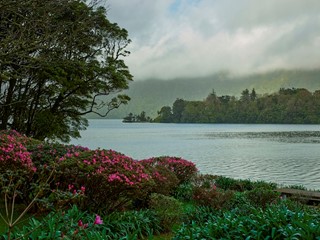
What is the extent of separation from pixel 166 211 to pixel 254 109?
140059mm

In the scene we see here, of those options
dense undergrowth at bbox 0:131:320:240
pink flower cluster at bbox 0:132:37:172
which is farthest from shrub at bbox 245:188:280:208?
pink flower cluster at bbox 0:132:37:172

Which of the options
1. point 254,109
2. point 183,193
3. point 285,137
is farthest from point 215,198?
point 254,109

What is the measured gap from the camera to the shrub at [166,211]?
26.4 feet

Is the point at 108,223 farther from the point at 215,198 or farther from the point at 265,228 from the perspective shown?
the point at 215,198

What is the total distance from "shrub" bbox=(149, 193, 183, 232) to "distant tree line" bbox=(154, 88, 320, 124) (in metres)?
126

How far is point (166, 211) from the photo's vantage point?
8.33 meters

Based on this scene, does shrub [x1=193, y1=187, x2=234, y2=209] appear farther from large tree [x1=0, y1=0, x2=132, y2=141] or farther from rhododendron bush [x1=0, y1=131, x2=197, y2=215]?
large tree [x1=0, y1=0, x2=132, y2=141]

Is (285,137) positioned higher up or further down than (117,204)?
further down

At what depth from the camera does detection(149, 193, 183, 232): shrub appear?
8039mm

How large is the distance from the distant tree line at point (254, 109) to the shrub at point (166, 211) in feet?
415

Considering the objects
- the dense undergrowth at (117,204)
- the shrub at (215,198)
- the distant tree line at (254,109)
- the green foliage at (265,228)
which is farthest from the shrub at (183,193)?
the distant tree line at (254,109)

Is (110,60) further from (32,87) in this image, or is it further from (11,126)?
(11,126)

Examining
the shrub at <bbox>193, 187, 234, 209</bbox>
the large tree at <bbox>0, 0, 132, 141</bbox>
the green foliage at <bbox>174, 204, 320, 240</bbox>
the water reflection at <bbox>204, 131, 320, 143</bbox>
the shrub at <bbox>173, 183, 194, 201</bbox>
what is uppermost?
the large tree at <bbox>0, 0, 132, 141</bbox>

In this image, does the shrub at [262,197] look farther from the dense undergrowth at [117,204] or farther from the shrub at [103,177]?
the shrub at [103,177]
